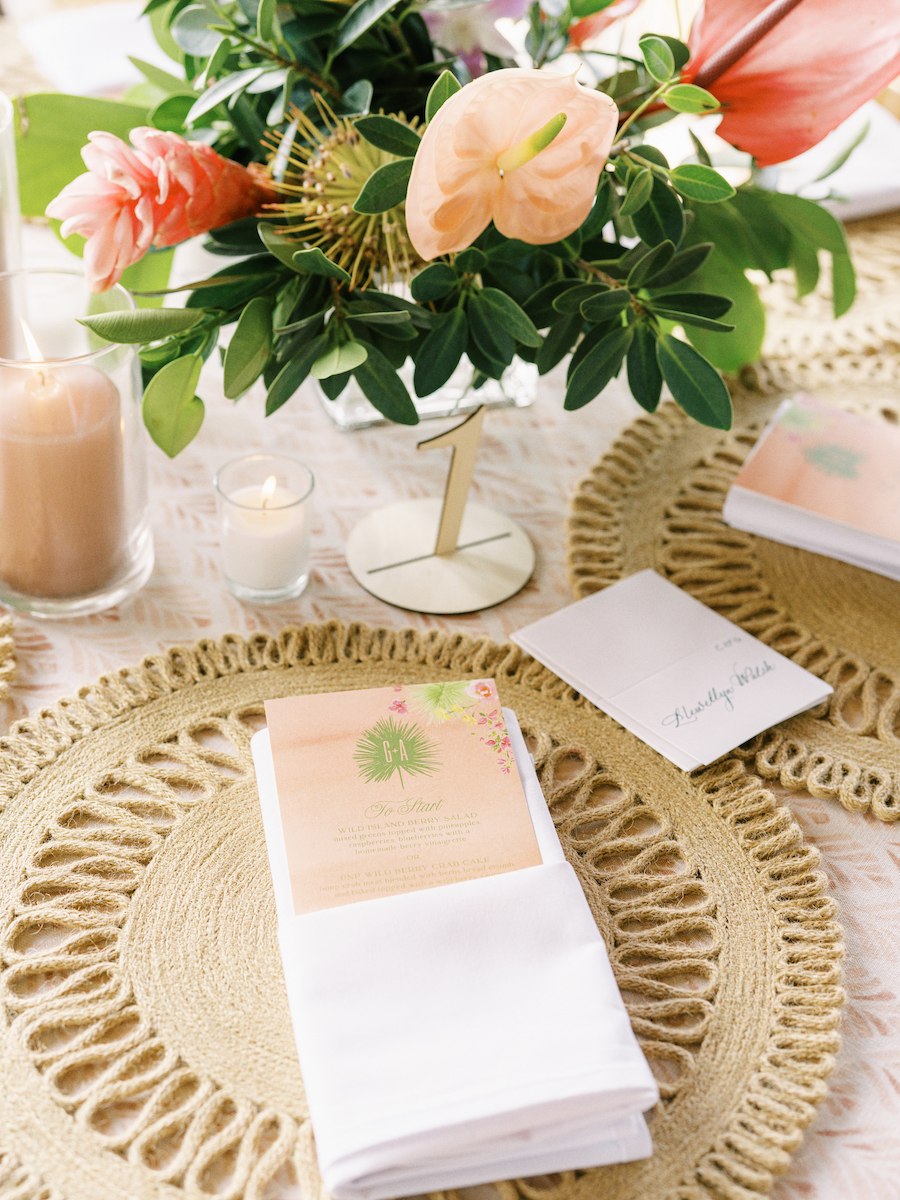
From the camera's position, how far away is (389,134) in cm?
62

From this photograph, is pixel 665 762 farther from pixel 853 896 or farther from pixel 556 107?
pixel 556 107

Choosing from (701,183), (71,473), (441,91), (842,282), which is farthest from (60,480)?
(842,282)

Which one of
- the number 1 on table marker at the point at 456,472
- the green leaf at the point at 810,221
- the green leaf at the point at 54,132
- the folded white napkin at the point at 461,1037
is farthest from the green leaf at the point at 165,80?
the folded white napkin at the point at 461,1037

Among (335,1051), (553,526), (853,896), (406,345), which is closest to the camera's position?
(335,1051)

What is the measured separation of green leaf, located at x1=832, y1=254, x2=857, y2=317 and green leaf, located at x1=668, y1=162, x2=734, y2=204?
32 centimetres

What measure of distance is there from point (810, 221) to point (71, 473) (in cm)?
62

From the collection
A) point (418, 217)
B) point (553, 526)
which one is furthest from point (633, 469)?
point (418, 217)

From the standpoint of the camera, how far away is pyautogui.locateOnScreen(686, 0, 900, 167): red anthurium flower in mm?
659

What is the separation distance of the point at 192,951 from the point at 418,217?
40 cm

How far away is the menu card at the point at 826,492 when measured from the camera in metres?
0.83

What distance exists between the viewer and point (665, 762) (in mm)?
671

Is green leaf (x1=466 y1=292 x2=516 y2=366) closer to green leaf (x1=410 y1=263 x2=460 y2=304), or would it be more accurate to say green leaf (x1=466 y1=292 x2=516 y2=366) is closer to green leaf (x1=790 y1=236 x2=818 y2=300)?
green leaf (x1=410 y1=263 x2=460 y2=304)

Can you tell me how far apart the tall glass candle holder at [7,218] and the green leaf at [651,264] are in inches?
16.8

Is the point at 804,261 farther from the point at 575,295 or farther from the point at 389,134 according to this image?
the point at 389,134
